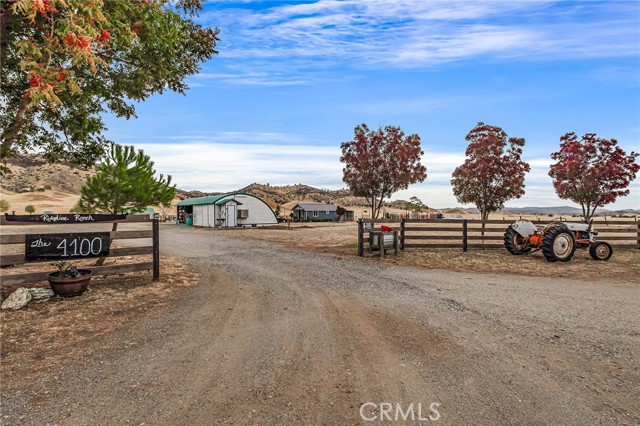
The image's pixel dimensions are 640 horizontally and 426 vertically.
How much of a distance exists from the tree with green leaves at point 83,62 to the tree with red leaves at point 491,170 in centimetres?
1361

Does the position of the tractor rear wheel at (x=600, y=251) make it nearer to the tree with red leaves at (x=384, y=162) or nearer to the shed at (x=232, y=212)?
the tree with red leaves at (x=384, y=162)

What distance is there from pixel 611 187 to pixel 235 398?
21647 mm

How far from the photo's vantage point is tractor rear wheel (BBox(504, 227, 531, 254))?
13844mm

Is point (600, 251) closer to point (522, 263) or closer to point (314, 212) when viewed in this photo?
point (522, 263)

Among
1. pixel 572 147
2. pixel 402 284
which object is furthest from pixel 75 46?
pixel 572 147

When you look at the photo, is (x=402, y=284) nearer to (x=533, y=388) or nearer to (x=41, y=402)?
(x=533, y=388)

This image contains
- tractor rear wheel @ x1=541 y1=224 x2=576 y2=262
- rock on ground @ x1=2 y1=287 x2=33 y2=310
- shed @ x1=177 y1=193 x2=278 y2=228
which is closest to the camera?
rock on ground @ x1=2 y1=287 x2=33 y2=310

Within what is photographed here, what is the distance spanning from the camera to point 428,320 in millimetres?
5918

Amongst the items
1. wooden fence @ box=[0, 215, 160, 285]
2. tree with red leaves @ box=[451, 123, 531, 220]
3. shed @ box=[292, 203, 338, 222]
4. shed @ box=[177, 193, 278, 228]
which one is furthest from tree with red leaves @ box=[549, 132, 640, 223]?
shed @ box=[292, 203, 338, 222]

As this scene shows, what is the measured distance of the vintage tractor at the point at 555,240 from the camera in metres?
12.3

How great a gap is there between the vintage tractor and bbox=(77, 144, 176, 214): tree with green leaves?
13805 mm

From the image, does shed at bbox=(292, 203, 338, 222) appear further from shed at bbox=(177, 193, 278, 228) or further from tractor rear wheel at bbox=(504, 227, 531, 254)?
tractor rear wheel at bbox=(504, 227, 531, 254)

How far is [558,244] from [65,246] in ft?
48.7

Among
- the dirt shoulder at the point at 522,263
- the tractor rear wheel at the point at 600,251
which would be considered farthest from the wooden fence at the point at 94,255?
the tractor rear wheel at the point at 600,251
